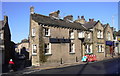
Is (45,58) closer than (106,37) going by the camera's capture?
Yes

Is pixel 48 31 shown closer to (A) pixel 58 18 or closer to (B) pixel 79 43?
(A) pixel 58 18

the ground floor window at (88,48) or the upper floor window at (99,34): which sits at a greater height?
the upper floor window at (99,34)

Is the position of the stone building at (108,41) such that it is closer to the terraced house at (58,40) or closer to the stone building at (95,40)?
the stone building at (95,40)

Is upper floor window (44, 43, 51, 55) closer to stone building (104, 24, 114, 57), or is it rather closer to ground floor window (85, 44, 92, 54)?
ground floor window (85, 44, 92, 54)

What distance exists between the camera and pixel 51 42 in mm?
21984

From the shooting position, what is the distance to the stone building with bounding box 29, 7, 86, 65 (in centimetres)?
2102

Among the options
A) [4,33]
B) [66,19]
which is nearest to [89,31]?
[66,19]

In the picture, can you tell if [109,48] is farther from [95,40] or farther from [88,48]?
[88,48]

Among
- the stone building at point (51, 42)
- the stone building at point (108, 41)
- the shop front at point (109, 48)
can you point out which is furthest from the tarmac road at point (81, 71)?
the shop front at point (109, 48)

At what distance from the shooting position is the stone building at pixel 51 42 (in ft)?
68.9

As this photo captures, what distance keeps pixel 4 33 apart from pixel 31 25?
737cm

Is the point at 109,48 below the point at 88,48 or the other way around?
below

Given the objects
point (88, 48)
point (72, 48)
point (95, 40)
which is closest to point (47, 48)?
point (72, 48)

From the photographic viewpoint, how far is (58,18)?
89.0 feet
